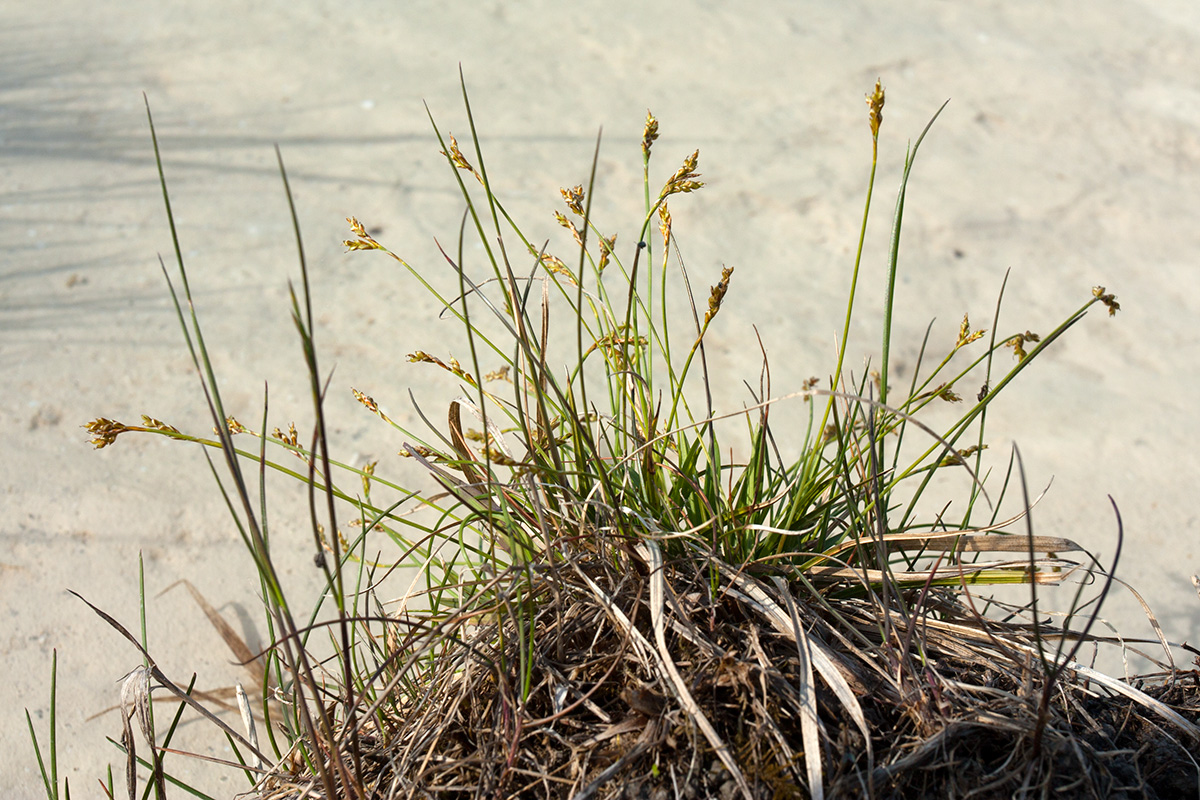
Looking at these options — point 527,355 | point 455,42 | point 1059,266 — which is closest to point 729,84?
point 455,42

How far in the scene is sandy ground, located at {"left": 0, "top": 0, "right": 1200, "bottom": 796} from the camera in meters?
2.03

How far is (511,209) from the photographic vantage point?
305 centimetres

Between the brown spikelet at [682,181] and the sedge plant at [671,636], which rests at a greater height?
the brown spikelet at [682,181]

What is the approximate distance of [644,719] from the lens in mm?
1021

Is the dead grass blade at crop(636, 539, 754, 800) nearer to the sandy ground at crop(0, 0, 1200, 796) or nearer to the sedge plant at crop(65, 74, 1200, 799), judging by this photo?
the sedge plant at crop(65, 74, 1200, 799)

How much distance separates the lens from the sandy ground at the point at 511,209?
2031 millimetres

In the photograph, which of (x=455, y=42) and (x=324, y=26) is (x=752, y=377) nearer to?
(x=455, y=42)

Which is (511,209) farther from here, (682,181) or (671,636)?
(671,636)

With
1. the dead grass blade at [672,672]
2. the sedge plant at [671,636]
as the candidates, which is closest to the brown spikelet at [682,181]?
the sedge plant at [671,636]

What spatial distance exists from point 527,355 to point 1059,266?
260 centimetres

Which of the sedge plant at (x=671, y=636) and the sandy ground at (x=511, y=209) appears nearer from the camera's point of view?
the sedge plant at (x=671, y=636)

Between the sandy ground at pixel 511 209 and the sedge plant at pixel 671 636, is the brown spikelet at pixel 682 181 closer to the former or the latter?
the sedge plant at pixel 671 636

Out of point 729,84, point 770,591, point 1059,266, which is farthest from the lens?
point 729,84

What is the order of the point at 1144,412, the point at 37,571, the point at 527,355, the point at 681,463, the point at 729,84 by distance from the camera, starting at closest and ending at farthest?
the point at 527,355 → the point at 681,463 → the point at 37,571 → the point at 1144,412 → the point at 729,84
